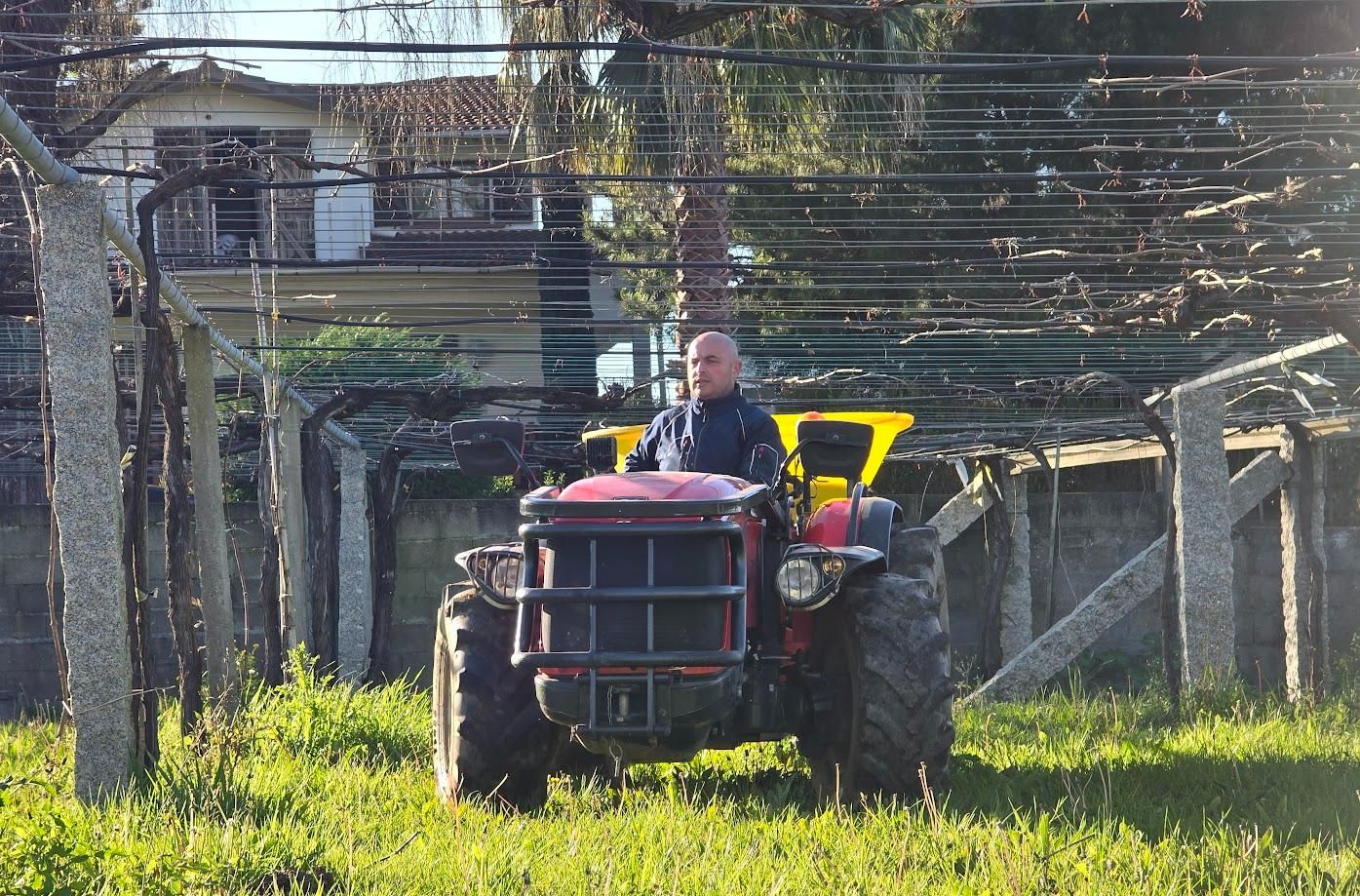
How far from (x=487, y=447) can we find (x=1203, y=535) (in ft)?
17.8

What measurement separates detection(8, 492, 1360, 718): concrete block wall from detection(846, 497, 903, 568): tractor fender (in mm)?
8625

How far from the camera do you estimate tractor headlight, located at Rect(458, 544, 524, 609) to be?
6.19 metres

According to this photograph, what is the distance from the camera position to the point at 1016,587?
15.2m

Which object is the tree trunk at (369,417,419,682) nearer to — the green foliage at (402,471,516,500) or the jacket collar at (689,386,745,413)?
the green foliage at (402,471,516,500)

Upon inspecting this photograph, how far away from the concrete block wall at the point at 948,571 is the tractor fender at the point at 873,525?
28.3ft

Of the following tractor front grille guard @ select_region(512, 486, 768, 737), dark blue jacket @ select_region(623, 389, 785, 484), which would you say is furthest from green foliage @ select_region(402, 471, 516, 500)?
tractor front grille guard @ select_region(512, 486, 768, 737)

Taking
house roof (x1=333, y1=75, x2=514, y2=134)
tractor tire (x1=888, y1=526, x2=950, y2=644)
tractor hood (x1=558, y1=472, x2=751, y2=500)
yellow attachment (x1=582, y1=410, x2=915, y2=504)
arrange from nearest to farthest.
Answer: tractor hood (x1=558, y1=472, x2=751, y2=500) < tractor tire (x1=888, y1=526, x2=950, y2=644) < yellow attachment (x1=582, y1=410, x2=915, y2=504) < house roof (x1=333, y1=75, x2=514, y2=134)

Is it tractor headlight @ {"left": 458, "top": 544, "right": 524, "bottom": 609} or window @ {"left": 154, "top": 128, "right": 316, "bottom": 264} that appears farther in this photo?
window @ {"left": 154, "top": 128, "right": 316, "bottom": 264}

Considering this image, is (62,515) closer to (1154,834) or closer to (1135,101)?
(1154,834)

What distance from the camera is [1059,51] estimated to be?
60.6 feet

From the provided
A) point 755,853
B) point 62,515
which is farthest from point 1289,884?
point 62,515

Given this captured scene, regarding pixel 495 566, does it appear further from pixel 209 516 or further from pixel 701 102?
pixel 701 102

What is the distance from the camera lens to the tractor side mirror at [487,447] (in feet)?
20.9

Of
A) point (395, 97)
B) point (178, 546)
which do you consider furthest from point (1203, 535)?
point (178, 546)
